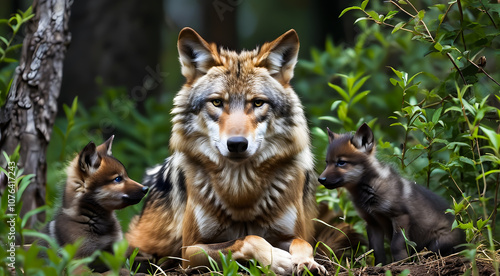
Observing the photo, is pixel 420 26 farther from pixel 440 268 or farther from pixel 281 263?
pixel 281 263

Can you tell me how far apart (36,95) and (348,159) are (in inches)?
109

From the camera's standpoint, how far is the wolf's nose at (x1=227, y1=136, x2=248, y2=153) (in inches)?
165

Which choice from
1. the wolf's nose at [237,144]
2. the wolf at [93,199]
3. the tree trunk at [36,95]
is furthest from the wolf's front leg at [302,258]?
the tree trunk at [36,95]

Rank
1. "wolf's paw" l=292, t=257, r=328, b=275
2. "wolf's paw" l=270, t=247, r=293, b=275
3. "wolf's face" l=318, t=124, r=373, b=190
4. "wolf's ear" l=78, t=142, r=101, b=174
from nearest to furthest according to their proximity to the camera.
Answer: "wolf's paw" l=292, t=257, r=328, b=275 < "wolf's paw" l=270, t=247, r=293, b=275 < "wolf's ear" l=78, t=142, r=101, b=174 < "wolf's face" l=318, t=124, r=373, b=190

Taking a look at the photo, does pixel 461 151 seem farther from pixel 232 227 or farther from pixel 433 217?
pixel 232 227

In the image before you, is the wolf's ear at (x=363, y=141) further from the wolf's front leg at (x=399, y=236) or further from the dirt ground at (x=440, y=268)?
the dirt ground at (x=440, y=268)

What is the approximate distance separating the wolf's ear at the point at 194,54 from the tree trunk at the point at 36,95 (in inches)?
51.7

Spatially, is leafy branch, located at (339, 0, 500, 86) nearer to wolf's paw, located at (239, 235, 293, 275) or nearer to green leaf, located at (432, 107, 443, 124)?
green leaf, located at (432, 107, 443, 124)

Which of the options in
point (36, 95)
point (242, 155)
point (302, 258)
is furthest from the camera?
point (36, 95)

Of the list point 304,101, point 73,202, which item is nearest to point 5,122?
point 73,202

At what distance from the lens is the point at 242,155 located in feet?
14.0

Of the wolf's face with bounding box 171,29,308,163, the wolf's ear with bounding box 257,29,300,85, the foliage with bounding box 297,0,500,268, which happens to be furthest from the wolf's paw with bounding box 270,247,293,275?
the wolf's ear with bounding box 257,29,300,85

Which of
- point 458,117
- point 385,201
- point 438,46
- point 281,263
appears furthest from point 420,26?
point 281,263

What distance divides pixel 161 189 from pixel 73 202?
1.18 m
